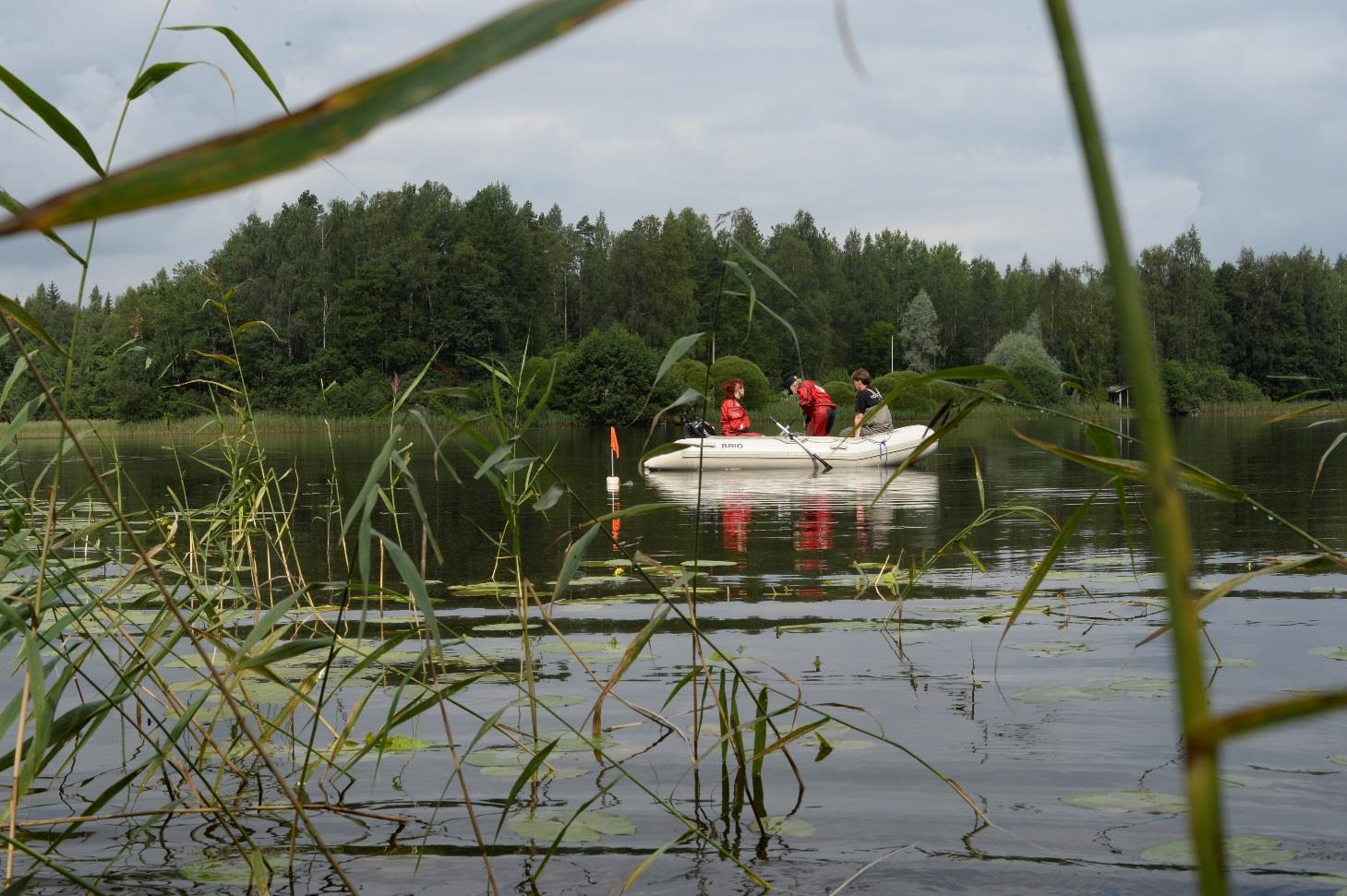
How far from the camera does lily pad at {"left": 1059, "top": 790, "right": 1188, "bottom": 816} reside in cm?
300

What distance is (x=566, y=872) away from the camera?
2734 millimetres

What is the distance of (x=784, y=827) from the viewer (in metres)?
2.95

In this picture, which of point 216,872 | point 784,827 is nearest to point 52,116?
point 216,872

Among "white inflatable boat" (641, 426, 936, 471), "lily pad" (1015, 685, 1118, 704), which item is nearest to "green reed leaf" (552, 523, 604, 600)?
A: "lily pad" (1015, 685, 1118, 704)

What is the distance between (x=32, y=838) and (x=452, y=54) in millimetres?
3074

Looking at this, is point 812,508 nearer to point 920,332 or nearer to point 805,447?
point 805,447

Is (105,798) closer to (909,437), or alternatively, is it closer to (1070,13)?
(1070,13)

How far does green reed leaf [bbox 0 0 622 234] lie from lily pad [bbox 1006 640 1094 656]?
489 cm

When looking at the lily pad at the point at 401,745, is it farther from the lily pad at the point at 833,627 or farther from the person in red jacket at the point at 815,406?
the person in red jacket at the point at 815,406

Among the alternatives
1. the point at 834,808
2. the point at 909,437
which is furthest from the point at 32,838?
the point at 909,437

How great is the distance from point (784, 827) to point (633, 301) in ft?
230

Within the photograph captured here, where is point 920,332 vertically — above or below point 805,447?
above

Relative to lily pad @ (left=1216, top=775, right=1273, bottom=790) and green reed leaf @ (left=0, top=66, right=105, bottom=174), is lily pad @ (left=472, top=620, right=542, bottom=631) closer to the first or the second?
lily pad @ (left=1216, top=775, right=1273, bottom=790)

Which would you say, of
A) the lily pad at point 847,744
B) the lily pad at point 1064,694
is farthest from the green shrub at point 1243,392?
the lily pad at point 847,744
